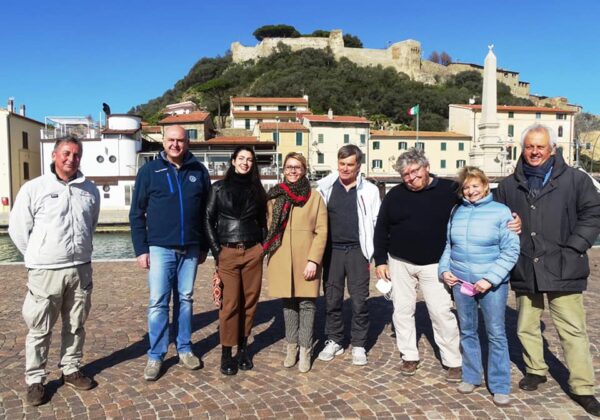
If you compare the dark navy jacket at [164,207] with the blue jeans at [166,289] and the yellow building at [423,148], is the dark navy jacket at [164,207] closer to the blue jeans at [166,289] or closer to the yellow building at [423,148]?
the blue jeans at [166,289]

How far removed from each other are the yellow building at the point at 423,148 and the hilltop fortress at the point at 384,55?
39743 mm

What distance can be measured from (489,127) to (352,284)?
28984 millimetres

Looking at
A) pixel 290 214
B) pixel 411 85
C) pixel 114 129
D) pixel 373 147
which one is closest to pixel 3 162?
pixel 114 129

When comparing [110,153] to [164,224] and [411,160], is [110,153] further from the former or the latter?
[411,160]

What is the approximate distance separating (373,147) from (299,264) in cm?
4325

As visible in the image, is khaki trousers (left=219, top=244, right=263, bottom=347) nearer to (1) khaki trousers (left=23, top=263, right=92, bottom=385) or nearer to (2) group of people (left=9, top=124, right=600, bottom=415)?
(2) group of people (left=9, top=124, right=600, bottom=415)

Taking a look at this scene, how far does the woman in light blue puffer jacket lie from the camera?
336cm

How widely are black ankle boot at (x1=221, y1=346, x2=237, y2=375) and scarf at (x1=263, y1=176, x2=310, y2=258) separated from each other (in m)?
0.96

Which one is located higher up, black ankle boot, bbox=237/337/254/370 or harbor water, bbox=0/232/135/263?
black ankle boot, bbox=237/337/254/370

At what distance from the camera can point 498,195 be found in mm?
3713

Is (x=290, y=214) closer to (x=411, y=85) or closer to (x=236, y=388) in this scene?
(x=236, y=388)

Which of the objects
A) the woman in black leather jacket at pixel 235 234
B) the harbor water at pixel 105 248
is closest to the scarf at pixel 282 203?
the woman in black leather jacket at pixel 235 234

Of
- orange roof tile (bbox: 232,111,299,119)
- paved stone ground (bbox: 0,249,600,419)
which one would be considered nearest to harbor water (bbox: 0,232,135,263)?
paved stone ground (bbox: 0,249,600,419)

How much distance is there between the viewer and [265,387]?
12.2 ft
